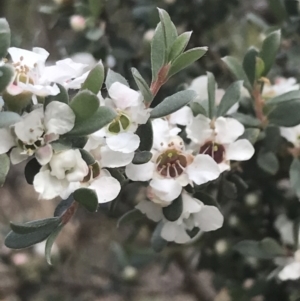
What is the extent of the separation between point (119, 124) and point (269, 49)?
0.91 ft

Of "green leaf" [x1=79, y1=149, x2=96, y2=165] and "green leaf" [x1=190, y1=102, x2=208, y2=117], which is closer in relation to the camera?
"green leaf" [x1=79, y1=149, x2=96, y2=165]

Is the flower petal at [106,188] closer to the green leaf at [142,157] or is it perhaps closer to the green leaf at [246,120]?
the green leaf at [142,157]

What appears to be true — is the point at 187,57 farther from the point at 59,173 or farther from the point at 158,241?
the point at 158,241

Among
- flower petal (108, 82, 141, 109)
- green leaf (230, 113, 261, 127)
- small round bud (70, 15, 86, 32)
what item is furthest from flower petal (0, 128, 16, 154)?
small round bud (70, 15, 86, 32)

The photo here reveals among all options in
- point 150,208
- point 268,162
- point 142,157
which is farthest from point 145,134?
point 268,162

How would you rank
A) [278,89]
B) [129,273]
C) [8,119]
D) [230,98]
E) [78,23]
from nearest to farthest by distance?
[8,119] < [230,98] < [278,89] < [78,23] < [129,273]

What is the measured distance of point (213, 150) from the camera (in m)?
0.58

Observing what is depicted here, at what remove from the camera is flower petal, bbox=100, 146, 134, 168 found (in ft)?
1.51

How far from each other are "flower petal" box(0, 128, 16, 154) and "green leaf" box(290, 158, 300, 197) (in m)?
0.37

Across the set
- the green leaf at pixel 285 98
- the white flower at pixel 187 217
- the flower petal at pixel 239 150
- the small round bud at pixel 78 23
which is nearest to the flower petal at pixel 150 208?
the white flower at pixel 187 217

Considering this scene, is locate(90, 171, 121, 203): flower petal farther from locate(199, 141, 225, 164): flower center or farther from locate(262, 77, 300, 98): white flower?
locate(262, 77, 300, 98): white flower

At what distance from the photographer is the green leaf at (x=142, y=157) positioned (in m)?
0.48

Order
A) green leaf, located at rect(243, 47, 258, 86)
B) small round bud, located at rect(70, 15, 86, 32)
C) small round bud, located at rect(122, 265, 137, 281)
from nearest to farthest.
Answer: green leaf, located at rect(243, 47, 258, 86) → small round bud, located at rect(70, 15, 86, 32) → small round bud, located at rect(122, 265, 137, 281)

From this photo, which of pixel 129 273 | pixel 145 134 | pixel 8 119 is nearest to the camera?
pixel 8 119
